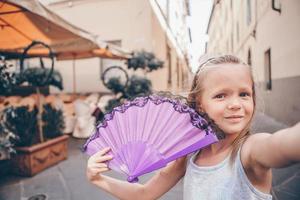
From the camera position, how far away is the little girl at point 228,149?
790mm

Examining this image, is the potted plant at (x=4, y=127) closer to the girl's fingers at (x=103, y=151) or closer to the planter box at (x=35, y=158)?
the planter box at (x=35, y=158)

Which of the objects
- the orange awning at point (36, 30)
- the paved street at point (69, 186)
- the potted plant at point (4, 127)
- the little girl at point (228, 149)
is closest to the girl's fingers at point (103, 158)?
the little girl at point (228, 149)

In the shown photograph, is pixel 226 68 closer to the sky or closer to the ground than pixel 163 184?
closer to the sky

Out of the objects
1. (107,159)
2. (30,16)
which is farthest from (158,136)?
(30,16)

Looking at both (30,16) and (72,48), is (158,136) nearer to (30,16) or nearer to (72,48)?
(30,16)

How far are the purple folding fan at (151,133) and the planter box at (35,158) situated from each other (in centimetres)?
330

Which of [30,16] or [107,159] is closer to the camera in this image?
[107,159]

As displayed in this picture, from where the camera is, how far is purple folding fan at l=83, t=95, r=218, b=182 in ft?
2.64

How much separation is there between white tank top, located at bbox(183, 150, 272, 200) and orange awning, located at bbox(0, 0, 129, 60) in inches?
122

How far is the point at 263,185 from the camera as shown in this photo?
32.3 inches

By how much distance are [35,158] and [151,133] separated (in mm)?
3536

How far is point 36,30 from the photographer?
5.02 m

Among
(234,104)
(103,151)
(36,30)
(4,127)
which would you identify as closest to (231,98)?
(234,104)

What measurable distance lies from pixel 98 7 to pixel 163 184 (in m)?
10.6
